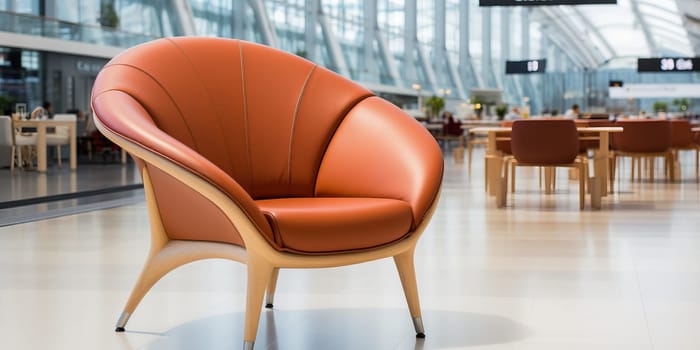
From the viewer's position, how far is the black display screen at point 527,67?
30.4 meters

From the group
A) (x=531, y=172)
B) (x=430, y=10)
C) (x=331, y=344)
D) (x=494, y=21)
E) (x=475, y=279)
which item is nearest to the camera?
(x=331, y=344)

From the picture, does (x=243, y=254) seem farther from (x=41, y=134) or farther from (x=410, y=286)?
(x=41, y=134)

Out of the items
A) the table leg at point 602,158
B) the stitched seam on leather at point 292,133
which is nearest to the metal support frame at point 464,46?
the table leg at point 602,158

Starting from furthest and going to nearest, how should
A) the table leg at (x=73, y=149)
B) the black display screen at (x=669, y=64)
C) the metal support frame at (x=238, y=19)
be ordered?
the black display screen at (x=669, y=64) < the metal support frame at (x=238, y=19) < the table leg at (x=73, y=149)

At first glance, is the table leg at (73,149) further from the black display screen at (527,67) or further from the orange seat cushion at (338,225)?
the black display screen at (527,67)

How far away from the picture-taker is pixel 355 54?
25.3m

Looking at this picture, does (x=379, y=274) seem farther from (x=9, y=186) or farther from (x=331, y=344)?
(x=9, y=186)

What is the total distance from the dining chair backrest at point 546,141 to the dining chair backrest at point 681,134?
4.71m

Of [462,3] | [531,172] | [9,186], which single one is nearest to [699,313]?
[9,186]

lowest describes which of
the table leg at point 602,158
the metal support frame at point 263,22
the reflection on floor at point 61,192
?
the reflection on floor at point 61,192

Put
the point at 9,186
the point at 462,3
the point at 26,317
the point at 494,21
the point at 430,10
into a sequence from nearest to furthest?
1. the point at 26,317
2. the point at 9,186
3. the point at 430,10
4. the point at 462,3
5. the point at 494,21

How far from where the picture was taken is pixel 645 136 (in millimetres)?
9680

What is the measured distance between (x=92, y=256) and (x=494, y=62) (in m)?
35.1

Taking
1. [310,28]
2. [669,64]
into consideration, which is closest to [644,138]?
[310,28]
